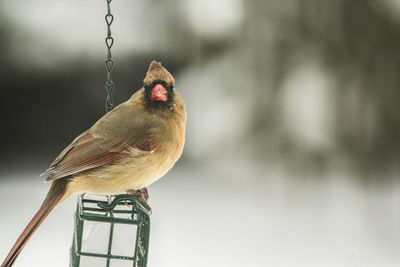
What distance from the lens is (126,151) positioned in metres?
2.90

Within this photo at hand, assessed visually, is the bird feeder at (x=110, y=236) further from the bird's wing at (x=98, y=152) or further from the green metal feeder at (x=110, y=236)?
the bird's wing at (x=98, y=152)

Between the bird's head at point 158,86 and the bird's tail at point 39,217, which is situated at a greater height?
the bird's head at point 158,86

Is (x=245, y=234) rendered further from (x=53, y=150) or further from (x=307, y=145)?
(x=53, y=150)

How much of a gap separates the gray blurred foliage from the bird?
2532 millimetres

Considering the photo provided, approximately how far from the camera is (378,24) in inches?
207

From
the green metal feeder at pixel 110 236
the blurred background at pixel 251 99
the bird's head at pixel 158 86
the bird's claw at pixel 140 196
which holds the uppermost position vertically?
the blurred background at pixel 251 99

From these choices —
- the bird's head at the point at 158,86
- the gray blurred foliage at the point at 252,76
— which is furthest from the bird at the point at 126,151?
the gray blurred foliage at the point at 252,76

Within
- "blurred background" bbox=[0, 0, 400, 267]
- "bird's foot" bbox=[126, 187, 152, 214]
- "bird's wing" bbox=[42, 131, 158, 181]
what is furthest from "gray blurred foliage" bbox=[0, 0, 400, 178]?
"bird's wing" bbox=[42, 131, 158, 181]

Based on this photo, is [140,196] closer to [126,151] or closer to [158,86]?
[126,151]

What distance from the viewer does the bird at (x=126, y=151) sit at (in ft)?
9.30

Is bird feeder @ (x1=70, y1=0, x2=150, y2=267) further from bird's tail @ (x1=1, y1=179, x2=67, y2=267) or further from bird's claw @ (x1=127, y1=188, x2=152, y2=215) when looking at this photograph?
bird's tail @ (x1=1, y1=179, x2=67, y2=267)

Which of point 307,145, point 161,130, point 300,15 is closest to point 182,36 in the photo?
point 300,15

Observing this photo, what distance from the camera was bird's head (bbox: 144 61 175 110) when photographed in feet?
9.22

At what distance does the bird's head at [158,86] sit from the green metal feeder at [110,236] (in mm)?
410
